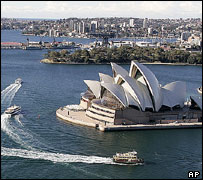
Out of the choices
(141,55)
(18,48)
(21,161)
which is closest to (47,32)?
(18,48)

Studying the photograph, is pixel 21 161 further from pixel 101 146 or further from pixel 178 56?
pixel 178 56

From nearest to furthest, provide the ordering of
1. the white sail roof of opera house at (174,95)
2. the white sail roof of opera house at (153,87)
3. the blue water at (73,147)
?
the blue water at (73,147) < the white sail roof of opera house at (153,87) < the white sail roof of opera house at (174,95)

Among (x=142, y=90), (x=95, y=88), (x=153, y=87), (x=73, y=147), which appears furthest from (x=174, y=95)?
(x=73, y=147)

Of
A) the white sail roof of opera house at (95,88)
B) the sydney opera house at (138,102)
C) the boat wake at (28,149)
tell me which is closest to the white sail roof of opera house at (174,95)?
the sydney opera house at (138,102)

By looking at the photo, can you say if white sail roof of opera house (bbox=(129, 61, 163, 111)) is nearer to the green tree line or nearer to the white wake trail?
the white wake trail

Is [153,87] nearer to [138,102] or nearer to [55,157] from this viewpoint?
[138,102]

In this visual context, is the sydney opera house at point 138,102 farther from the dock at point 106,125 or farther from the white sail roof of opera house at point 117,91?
the dock at point 106,125
